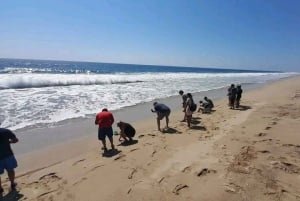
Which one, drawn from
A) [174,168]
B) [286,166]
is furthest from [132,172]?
[286,166]

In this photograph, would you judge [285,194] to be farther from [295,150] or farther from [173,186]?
[295,150]

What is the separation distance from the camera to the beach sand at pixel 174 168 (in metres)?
5.46

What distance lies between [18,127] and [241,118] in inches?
363

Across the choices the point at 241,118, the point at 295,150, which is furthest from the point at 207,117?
the point at 295,150

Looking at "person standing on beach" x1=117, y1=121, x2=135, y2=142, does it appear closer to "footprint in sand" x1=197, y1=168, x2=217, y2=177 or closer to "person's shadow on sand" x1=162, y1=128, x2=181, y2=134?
"person's shadow on sand" x1=162, y1=128, x2=181, y2=134

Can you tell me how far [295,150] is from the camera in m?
7.68

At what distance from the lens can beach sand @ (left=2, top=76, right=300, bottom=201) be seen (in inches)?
215

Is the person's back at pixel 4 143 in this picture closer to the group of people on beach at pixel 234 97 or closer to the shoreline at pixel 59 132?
the shoreline at pixel 59 132

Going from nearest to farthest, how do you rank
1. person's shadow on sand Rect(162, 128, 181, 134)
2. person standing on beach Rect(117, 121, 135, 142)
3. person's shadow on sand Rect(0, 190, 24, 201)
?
person's shadow on sand Rect(0, 190, 24, 201)
person standing on beach Rect(117, 121, 135, 142)
person's shadow on sand Rect(162, 128, 181, 134)

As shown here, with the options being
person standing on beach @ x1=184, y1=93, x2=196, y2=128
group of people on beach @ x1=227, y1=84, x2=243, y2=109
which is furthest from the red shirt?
group of people on beach @ x1=227, y1=84, x2=243, y2=109

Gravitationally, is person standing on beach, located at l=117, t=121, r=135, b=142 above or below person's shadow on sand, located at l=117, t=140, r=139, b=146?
above

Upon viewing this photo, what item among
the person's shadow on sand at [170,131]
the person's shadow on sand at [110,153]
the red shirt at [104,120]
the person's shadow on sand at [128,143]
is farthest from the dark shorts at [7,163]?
the person's shadow on sand at [170,131]

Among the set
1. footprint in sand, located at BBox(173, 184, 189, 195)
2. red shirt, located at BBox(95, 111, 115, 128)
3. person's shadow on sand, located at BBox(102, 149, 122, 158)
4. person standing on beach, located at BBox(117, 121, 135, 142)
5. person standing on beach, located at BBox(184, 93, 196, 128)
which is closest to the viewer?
footprint in sand, located at BBox(173, 184, 189, 195)

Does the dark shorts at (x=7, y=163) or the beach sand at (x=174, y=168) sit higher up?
the dark shorts at (x=7, y=163)
